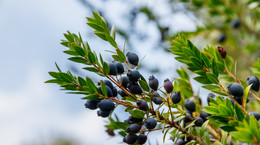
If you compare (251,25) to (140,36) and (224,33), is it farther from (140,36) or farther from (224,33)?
(140,36)

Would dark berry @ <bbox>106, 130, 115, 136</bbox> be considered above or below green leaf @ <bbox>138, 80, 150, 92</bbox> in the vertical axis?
below

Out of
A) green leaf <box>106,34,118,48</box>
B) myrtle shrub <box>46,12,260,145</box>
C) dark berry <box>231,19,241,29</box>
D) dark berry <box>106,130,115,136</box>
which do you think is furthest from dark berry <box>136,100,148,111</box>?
dark berry <box>231,19,241,29</box>

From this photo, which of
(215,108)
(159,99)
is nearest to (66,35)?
(159,99)

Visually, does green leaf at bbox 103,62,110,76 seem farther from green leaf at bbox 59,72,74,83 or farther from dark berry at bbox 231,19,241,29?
dark berry at bbox 231,19,241,29

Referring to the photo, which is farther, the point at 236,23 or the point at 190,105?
the point at 236,23

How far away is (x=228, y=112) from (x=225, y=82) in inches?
8.5

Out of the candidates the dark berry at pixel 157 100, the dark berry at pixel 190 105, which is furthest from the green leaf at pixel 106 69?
the dark berry at pixel 190 105

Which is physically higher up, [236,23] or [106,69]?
[236,23]

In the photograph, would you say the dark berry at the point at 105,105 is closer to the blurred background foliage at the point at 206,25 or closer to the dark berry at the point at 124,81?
the dark berry at the point at 124,81

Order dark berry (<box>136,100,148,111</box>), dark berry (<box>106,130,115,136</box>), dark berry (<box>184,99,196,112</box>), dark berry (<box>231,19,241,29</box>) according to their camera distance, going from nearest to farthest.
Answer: dark berry (<box>136,100,148,111</box>)
dark berry (<box>184,99,196,112</box>)
dark berry (<box>106,130,115,136</box>)
dark berry (<box>231,19,241,29</box>)

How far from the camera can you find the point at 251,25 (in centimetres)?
187

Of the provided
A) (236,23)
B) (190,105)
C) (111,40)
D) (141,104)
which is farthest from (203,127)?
(236,23)

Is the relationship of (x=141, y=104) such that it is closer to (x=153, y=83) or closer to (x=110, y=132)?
(x=153, y=83)

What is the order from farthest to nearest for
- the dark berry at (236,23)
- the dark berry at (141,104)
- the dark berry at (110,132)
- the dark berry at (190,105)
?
the dark berry at (236,23) → the dark berry at (110,132) → the dark berry at (190,105) → the dark berry at (141,104)
